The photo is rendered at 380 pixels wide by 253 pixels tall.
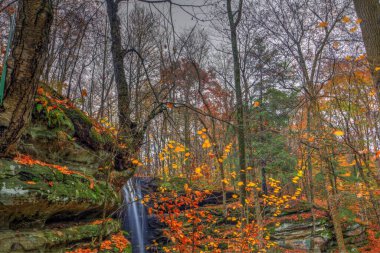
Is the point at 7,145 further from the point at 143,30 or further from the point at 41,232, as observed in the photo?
the point at 143,30

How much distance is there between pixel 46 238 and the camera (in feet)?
11.2

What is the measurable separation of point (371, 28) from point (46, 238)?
6.04 m

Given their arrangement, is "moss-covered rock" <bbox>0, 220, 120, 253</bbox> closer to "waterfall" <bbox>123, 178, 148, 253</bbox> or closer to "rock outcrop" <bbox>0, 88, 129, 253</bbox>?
"rock outcrop" <bbox>0, 88, 129, 253</bbox>

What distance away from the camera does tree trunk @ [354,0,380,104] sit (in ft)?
12.9

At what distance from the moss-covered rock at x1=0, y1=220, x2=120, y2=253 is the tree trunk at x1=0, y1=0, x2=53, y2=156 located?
53.3 inches

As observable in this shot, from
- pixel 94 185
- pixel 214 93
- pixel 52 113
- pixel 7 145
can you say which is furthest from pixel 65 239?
pixel 214 93

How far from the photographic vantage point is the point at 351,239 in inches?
419

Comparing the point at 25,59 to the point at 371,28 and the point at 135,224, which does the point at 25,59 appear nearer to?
the point at 371,28

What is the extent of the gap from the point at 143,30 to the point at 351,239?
1288cm

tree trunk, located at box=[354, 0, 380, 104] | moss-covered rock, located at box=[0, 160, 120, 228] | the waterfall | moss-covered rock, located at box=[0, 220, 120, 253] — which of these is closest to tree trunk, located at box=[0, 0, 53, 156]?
moss-covered rock, located at box=[0, 160, 120, 228]

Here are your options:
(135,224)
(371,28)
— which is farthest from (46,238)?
(135,224)

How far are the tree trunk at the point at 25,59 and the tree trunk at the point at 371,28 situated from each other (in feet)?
15.4

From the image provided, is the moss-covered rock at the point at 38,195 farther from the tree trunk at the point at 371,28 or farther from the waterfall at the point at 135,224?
the waterfall at the point at 135,224

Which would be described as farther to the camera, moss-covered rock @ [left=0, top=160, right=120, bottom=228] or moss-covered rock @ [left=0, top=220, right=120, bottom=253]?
moss-covered rock @ [left=0, top=160, right=120, bottom=228]
